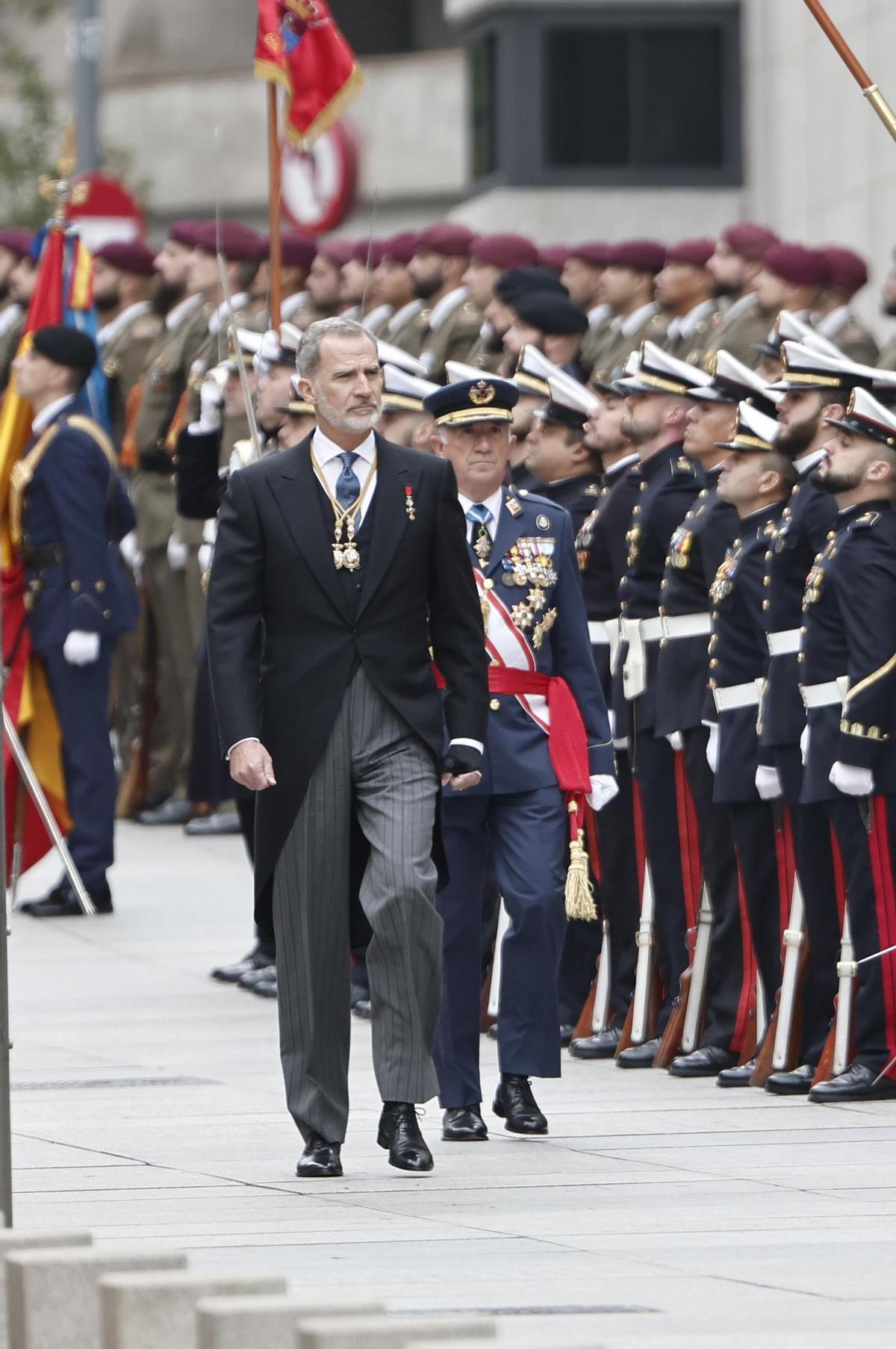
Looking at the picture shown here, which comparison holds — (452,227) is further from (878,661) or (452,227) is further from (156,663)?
(878,661)

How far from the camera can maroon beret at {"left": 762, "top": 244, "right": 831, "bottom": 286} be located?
15.1 meters

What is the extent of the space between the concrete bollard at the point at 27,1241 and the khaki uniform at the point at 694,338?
956cm

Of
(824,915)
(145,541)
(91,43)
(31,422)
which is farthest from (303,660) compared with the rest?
(91,43)

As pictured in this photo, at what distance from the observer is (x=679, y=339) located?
52.0ft

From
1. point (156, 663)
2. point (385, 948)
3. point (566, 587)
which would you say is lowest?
point (156, 663)

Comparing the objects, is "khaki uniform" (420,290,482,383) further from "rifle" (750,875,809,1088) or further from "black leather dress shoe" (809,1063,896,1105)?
"black leather dress shoe" (809,1063,896,1105)

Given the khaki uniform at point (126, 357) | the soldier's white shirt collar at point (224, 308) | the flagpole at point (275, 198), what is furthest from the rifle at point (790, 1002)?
the khaki uniform at point (126, 357)

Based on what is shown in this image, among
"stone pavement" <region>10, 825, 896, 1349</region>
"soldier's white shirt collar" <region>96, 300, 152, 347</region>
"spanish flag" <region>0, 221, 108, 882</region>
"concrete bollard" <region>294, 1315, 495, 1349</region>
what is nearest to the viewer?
"concrete bollard" <region>294, 1315, 495, 1349</region>

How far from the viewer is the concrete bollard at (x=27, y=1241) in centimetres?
603

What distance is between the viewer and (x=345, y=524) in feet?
28.7

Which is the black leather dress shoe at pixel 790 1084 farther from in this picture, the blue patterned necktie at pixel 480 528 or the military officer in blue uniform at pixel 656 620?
the blue patterned necktie at pixel 480 528

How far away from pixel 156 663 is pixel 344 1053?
30.2ft

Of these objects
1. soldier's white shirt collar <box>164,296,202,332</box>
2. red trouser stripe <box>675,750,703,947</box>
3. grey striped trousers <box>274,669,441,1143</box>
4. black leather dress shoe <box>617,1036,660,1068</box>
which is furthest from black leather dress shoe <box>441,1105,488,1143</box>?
soldier's white shirt collar <box>164,296,202,332</box>

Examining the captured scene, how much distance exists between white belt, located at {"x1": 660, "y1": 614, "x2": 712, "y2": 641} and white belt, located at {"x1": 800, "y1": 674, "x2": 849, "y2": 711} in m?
0.80
